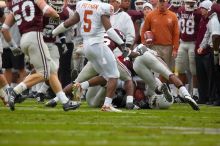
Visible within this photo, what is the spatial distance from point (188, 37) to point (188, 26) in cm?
23

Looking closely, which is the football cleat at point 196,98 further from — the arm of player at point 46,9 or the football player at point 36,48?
the arm of player at point 46,9

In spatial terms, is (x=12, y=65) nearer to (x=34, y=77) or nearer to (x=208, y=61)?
(x=208, y=61)

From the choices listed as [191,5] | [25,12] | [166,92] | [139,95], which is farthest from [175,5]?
[25,12]

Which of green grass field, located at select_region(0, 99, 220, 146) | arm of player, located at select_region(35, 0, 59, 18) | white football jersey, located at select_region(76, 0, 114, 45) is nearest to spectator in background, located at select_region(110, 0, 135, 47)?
white football jersey, located at select_region(76, 0, 114, 45)

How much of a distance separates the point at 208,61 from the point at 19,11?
504cm

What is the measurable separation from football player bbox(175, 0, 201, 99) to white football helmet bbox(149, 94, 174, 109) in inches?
106

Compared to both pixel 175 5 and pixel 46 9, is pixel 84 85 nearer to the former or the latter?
pixel 46 9

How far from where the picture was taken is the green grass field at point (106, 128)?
7516 millimetres

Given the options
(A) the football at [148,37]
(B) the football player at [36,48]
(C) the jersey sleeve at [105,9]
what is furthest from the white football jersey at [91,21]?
(A) the football at [148,37]

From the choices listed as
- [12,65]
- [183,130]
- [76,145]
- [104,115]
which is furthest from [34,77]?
[12,65]

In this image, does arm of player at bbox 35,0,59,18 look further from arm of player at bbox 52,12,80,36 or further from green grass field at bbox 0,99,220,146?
green grass field at bbox 0,99,220,146

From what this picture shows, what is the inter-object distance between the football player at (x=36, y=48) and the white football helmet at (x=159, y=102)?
7.12 feet

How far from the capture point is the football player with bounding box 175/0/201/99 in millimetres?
16391

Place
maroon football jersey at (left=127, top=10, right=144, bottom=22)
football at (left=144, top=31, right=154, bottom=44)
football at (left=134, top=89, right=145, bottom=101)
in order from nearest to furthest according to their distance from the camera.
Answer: football at (left=134, top=89, right=145, bottom=101) < football at (left=144, top=31, right=154, bottom=44) < maroon football jersey at (left=127, top=10, right=144, bottom=22)
